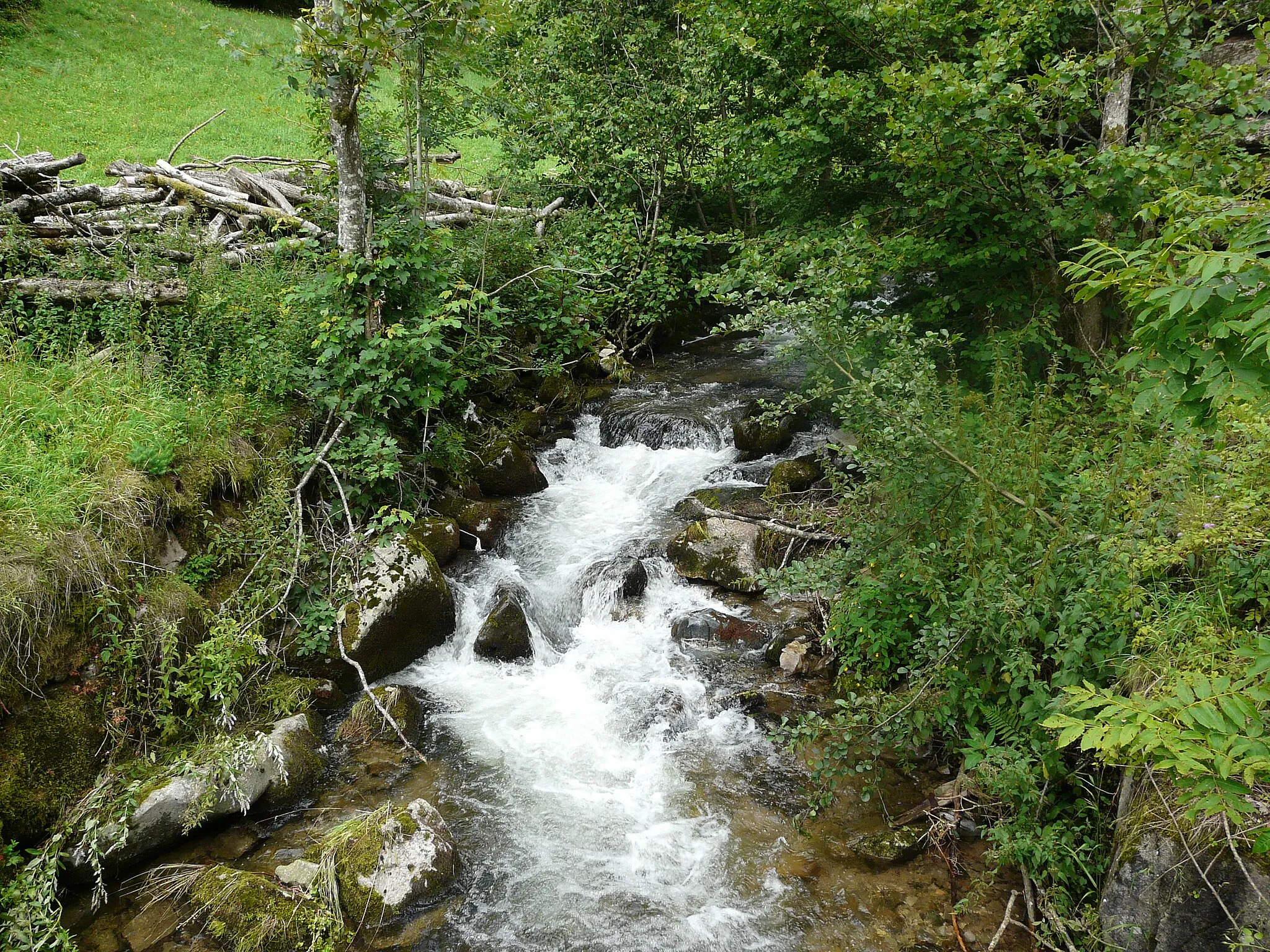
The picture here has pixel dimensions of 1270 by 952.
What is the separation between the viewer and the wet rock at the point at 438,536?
766 cm

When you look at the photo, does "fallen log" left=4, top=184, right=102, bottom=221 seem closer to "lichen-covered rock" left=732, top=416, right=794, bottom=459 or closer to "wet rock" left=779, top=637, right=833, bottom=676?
"lichen-covered rock" left=732, top=416, right=794, bottom=459

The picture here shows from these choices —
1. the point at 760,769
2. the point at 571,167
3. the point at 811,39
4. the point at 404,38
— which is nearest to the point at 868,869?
the point at 760,769

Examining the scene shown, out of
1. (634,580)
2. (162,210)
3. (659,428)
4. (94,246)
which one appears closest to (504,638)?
(634,580)

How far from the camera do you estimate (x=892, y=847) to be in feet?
15.7

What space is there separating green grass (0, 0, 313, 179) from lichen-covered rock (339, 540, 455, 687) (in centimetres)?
690

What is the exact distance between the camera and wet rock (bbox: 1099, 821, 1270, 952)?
3230 mm

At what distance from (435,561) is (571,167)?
9.61 m

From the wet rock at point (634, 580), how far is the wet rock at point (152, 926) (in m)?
4.57

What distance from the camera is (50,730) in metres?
4.71

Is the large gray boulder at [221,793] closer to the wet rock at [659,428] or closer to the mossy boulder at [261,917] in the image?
the mossy boulder at [261,917]

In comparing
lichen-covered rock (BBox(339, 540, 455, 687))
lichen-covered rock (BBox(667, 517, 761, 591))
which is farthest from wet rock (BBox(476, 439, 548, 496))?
lichen-covered rock (BBox(667, 517, 761, 591))

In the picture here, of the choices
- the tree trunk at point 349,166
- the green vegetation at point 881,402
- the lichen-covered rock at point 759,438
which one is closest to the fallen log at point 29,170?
the green vegetation at point 881,402

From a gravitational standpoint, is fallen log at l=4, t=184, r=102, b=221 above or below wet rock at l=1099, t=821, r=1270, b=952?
above

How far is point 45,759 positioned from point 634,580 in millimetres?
5007
